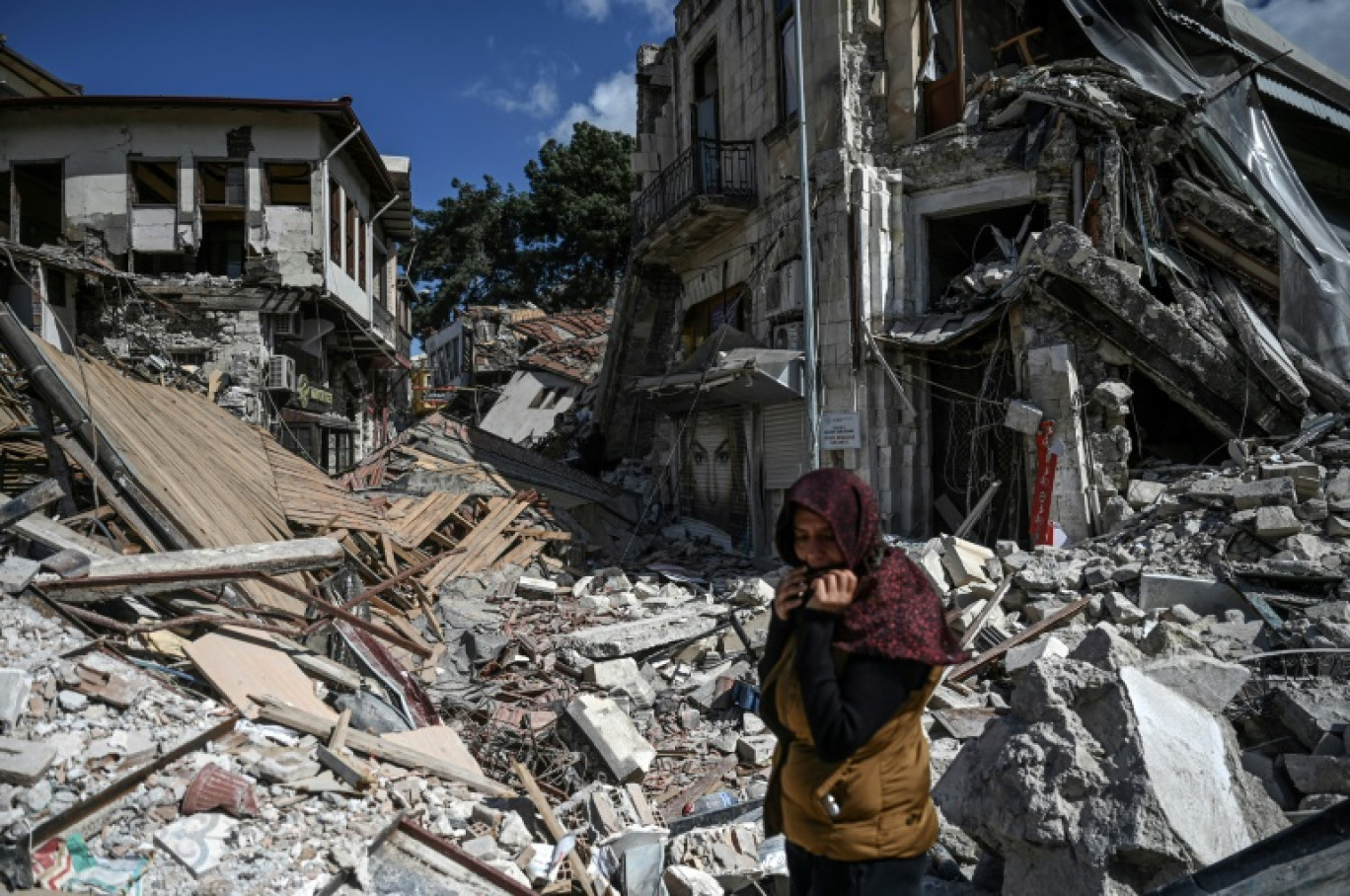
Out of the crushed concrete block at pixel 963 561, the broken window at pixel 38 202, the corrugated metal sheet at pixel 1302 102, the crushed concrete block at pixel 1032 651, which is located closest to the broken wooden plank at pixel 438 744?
the crushed concrete block at pixel 1032 651

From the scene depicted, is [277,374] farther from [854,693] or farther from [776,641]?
[854,693]

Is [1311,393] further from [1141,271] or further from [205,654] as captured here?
[205,654]

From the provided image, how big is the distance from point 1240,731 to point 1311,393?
640 centimetres

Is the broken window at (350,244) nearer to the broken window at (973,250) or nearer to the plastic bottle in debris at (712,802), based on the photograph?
the broken window at (973,250)

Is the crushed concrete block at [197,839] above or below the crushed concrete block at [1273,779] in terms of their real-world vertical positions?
below

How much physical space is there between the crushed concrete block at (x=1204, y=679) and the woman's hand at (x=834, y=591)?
2.85 meters

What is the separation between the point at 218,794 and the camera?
11.9ft

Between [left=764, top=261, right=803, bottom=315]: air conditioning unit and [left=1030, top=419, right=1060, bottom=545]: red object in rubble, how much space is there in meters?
3.81

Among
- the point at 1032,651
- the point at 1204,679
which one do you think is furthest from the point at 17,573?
the point at 1032,651

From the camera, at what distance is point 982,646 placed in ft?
22.0

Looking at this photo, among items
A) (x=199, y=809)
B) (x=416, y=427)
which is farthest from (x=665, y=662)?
(x=416, y=427)

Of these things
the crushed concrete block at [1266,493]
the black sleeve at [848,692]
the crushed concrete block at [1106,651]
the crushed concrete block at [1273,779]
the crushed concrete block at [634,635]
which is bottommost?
the crushed concrete block at [634,635]

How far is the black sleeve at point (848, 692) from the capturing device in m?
1.87

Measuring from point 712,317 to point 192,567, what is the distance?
38.3 ft
